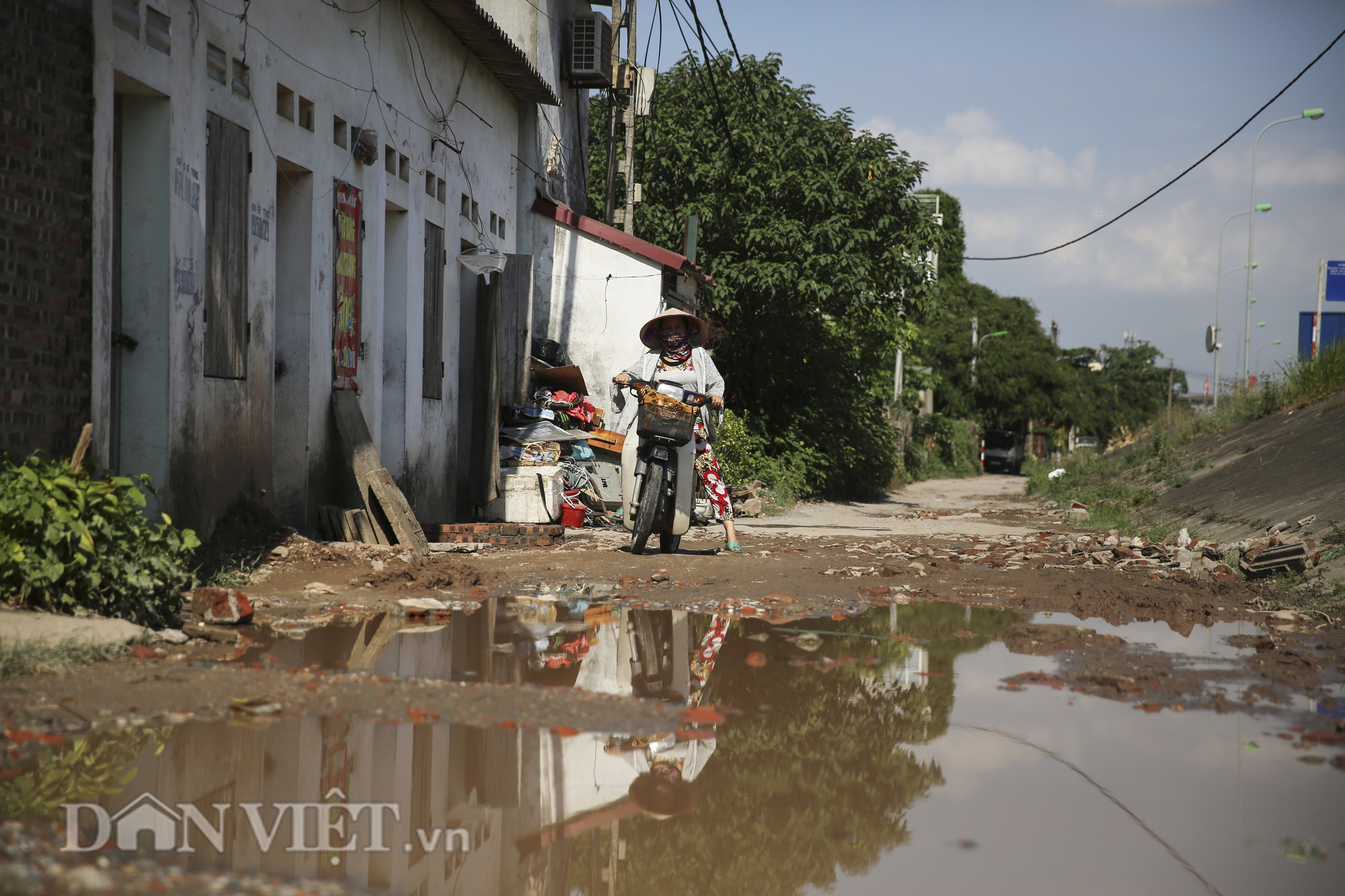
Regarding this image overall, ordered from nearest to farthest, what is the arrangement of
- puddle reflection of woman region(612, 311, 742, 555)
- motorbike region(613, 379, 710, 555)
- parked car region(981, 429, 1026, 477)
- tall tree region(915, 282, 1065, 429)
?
motorbike region(613, 379, 710, 555) → puddle reflection of woman region(612, 311, 742, 555) → parked car region(981, 429, 1026, 477) → tall tree region(915, 282, 1065, 429)

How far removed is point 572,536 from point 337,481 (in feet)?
9.46

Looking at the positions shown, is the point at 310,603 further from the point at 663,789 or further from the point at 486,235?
the point at 486,235

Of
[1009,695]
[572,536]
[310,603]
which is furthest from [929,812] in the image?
[572,536]

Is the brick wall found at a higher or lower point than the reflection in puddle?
higher

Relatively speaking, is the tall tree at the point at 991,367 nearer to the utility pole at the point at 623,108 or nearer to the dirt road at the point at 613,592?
the utility pole at the point at 623,108

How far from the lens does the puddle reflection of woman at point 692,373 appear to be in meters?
9.97

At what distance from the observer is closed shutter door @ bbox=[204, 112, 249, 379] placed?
25.6 ft

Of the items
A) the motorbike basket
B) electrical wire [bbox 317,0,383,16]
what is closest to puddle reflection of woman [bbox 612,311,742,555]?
the motorbike basket

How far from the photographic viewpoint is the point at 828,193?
2123 centimetres

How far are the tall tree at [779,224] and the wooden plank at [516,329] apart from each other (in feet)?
16.8

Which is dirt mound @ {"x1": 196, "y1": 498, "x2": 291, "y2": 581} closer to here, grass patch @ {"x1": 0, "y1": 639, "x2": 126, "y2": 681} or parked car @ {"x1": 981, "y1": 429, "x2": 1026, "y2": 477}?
grass patch @ {"x1": 0, "y1": 639, "x2": 126, "y2": 681}

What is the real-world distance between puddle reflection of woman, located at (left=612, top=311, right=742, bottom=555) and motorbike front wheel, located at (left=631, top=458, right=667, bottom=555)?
570mm

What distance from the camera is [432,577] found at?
7.48 metres

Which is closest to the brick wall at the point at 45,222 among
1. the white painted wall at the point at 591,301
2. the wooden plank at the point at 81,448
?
the wooden plank at the point at 81,448
